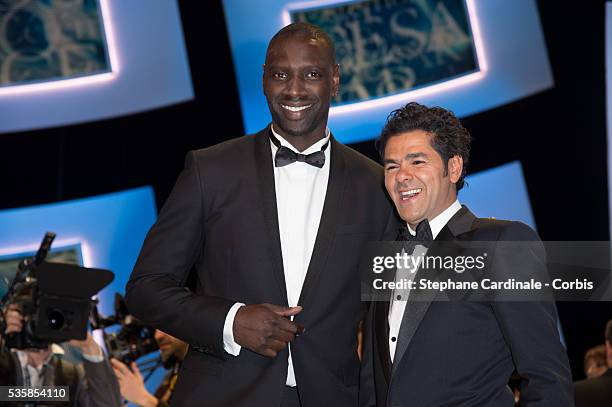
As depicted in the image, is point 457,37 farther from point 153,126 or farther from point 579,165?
point 153,126

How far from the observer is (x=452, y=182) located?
2.49 meters

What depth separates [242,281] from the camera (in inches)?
97.8

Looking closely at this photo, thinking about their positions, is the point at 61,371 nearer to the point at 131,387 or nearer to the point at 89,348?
the point at 89,348

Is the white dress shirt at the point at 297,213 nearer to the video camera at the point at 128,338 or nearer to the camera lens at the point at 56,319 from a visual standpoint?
the camera lens at the point at 56,319

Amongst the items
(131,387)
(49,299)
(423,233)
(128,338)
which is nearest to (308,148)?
(423,233)

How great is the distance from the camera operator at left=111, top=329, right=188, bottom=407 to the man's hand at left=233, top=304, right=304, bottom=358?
2.73m

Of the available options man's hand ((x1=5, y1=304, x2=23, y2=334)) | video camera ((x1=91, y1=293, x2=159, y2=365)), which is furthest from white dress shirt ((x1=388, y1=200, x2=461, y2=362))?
video camera ((x1=91, y1=293, x2=159, y2=365))

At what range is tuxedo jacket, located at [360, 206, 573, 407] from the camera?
2172 millimetres

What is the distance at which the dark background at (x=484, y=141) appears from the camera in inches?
252

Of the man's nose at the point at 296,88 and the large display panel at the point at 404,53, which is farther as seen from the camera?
the large display panel at the point at 404,53

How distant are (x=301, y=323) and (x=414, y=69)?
14.3 feet

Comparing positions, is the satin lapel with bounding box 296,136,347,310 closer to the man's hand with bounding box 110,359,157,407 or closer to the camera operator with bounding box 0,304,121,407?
the camera operator with bounding box 0,304,121,407

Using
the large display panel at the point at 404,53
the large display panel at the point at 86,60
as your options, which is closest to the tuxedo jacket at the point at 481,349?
the large display panel at the point at 404,53

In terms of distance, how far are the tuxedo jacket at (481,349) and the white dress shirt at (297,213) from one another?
0.32 m
